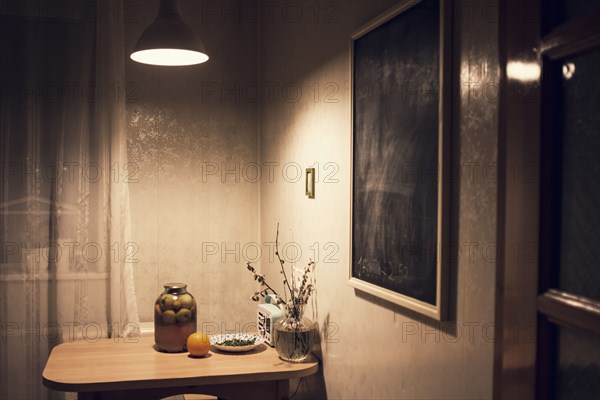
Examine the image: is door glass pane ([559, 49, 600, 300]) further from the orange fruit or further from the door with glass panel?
the orange fruit

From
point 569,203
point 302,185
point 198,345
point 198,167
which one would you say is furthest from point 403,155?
point 198,167

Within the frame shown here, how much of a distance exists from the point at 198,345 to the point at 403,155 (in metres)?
1.18

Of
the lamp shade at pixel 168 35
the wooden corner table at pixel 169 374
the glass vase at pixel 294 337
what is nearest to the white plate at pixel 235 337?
the wooden corner table at pixel 169 374

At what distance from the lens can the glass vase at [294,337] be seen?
90.5 inches

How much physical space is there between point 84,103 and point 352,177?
1.63 m

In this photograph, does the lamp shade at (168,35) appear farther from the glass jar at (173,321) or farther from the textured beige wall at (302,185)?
the glass jar at (173,321)

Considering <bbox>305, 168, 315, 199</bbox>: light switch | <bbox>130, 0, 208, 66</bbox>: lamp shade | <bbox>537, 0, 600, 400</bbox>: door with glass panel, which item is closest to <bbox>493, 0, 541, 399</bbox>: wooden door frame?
<bbox>537, 0, 600, 400</bbox>: door with glass panel

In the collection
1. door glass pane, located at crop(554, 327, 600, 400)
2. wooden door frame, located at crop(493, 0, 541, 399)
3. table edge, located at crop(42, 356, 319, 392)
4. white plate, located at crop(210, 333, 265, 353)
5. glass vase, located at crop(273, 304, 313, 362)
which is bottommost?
table edge, located at crop(42, 356, 319, 392)

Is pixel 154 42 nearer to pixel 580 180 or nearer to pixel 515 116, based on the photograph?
pixel 515 116

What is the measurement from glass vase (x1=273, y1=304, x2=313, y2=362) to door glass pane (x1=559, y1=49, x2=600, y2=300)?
133cm

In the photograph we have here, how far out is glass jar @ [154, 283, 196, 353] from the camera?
8.04 feet

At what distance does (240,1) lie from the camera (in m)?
3.51

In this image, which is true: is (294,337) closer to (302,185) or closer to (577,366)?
(302,185)

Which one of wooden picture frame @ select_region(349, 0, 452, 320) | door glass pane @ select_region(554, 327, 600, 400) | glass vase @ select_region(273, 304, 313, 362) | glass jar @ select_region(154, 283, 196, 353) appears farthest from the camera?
glass jar @ select_region(154, 283, 196, 353)
